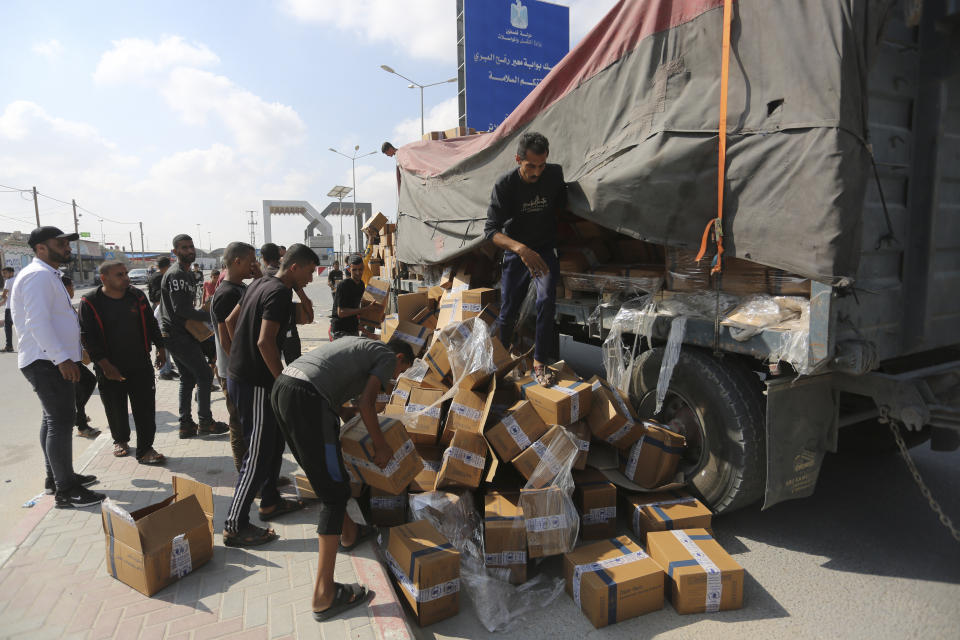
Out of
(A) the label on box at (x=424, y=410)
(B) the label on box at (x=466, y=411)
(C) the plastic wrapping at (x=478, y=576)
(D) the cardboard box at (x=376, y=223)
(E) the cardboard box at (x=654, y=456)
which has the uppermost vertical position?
(D) the cardboard box at (x=376, y=223)

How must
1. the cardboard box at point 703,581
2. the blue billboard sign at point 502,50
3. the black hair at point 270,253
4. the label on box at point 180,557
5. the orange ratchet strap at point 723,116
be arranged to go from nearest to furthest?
1. the cardboard box at point 703,581
2. the label on box at point 180,557
3. the orange ratchet strap at point 723,116
4. the black hair at point 270,253
5. the blue billboard sign at point 502,50

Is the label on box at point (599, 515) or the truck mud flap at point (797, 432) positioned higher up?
the truck mud flap at point (797, 432)

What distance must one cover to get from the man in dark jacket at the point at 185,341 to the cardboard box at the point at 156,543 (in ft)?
7.90

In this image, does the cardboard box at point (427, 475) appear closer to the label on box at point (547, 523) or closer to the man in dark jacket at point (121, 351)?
the label on box at point (547, 523)

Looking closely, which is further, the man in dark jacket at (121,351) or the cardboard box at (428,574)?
the man in dark jacket at (121,351)

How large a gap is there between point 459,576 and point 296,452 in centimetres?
104

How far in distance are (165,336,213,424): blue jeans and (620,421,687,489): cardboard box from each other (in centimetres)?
406

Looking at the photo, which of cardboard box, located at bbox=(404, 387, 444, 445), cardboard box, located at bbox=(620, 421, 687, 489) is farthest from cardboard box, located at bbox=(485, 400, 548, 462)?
cardboard box, located at bbox=(620, 421, 687, 489)

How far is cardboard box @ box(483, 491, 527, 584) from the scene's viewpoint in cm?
281

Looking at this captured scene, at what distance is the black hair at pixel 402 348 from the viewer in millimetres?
5691

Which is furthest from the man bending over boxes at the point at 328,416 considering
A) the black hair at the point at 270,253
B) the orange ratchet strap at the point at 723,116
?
the black hair at the point at 270,253

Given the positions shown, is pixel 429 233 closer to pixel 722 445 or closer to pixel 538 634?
pixel 722 445

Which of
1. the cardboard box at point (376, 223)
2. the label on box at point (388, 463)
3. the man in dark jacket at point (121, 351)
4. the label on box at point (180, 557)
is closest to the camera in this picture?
the label on box at point (180, 557)

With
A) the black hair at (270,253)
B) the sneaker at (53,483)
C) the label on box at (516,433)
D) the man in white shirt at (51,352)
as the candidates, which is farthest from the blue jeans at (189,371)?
the label on box at (516,433)
